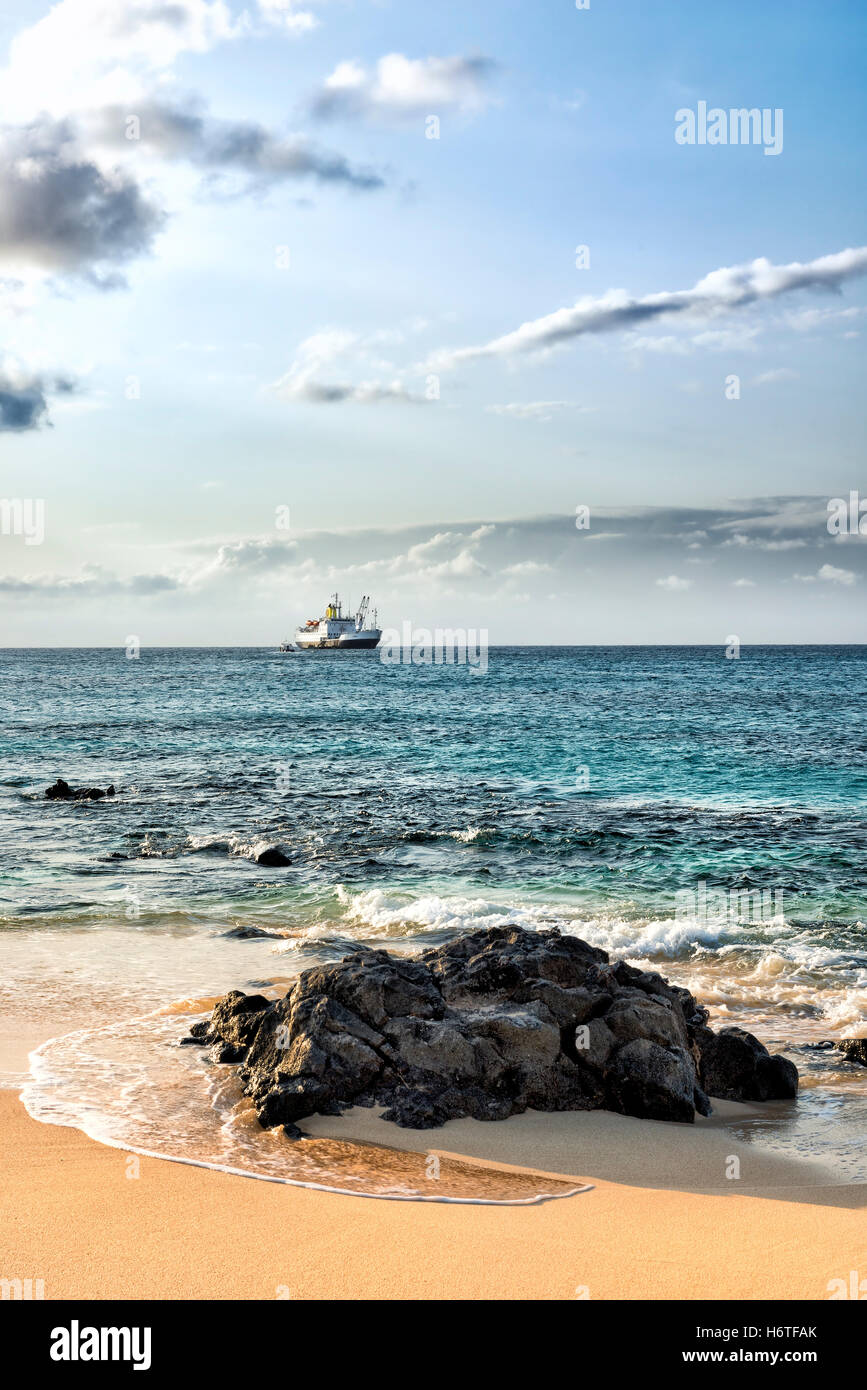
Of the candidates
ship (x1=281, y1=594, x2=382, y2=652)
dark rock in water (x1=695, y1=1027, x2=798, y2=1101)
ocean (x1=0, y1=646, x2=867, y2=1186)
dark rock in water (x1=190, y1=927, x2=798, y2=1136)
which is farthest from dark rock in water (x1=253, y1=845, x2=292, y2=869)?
ship (x1=281, y1=594, x2=382, y2=652)

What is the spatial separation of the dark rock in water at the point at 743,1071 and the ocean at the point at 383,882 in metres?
0.21

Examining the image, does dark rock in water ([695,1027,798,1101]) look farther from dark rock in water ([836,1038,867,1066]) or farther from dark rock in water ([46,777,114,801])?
dark rock in water ([46,777,114,801])

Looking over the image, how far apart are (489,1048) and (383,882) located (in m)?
10.3

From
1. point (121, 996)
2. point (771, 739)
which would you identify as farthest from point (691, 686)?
point (121, 996)

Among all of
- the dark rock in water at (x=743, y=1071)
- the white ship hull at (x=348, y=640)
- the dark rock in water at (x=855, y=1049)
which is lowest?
the dark rock in water at (x=855, y=1049)

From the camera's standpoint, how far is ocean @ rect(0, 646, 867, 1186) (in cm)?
962

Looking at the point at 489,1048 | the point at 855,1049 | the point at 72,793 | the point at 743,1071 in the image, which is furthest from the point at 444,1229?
the point at 72,793

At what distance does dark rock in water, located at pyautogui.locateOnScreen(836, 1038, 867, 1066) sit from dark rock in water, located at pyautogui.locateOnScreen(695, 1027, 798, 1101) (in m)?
1.22

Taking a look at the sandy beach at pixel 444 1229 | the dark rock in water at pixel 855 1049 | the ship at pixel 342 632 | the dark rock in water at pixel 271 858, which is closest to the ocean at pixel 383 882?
the dark rock in water at pixel 855 1049

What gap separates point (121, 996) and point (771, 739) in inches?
1528

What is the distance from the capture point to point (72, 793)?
29656 mm

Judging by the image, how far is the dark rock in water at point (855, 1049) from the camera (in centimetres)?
1039

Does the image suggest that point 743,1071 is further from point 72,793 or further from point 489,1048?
point 72,793

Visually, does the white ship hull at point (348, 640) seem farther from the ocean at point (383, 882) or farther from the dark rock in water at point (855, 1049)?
the dark rock in water at point (855, 1049)
